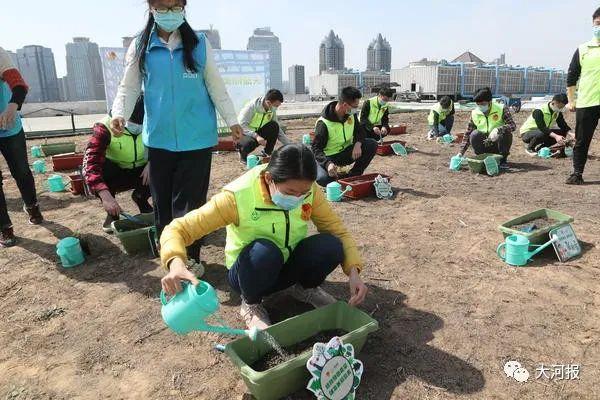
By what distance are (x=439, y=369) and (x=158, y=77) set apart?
2202 millimetres

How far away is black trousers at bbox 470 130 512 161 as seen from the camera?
625 cm

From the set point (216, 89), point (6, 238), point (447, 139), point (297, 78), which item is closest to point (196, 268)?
point (216, 89)

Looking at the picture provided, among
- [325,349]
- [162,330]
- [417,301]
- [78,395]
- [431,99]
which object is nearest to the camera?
[325,349]

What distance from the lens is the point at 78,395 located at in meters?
1.95

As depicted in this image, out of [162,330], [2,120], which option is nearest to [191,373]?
[162,330]

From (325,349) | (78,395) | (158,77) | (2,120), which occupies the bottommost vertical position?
(78,395)

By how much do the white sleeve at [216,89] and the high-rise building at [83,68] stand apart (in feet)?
176

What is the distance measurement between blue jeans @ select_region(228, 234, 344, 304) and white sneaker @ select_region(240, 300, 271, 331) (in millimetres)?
37

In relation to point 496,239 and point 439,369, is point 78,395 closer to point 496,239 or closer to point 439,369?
point 439,369

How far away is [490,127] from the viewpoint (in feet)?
20.8

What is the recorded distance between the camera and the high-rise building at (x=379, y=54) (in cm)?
11594

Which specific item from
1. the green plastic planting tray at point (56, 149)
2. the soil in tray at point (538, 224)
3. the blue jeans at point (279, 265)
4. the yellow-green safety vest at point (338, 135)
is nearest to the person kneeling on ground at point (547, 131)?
the yellow-green safety vest at point (338, 135)

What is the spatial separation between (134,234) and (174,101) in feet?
4.25

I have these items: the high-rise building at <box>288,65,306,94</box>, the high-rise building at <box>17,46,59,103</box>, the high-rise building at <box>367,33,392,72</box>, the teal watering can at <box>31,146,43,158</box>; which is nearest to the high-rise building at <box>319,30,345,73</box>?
the high-rise building at <box>367,33,392,72</box>
